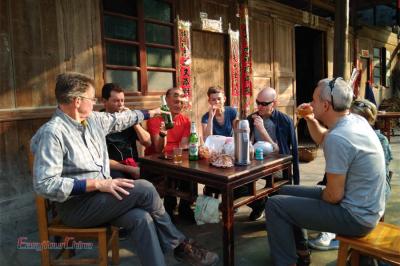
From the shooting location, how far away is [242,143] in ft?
9.03

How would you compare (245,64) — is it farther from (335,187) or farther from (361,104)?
(335,187)

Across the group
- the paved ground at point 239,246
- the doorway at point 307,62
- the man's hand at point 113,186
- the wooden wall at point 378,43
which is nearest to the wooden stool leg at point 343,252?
the paved ground at point 239,246

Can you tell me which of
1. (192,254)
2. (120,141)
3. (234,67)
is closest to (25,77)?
(120,141)

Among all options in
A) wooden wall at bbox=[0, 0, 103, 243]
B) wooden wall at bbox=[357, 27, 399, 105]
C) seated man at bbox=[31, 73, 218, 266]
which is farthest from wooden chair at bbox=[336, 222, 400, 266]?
wooden wall at bbox=[357, 27, 399, 105]

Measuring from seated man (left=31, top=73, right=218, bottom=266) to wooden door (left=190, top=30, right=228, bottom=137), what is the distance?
136 inches

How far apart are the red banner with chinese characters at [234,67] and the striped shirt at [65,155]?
159 inches

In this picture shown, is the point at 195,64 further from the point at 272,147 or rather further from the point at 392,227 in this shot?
the point at 392,227

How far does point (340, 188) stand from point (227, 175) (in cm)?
77

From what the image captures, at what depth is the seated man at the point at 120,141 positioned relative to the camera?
133 inches

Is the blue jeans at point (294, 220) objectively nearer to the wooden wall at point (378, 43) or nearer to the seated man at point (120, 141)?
the seated man at point (120, 141)

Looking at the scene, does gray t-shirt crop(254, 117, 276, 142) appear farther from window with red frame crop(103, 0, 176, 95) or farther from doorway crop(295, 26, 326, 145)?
doorway crop(295, 26, 326, 145)

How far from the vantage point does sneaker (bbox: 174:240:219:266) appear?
2.60 meters

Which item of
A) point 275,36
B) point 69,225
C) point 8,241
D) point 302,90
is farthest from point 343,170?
point 302,90

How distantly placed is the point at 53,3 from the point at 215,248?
10.5ft
